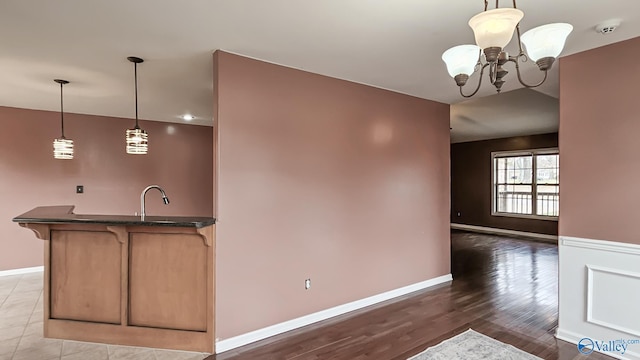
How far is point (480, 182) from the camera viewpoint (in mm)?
8711

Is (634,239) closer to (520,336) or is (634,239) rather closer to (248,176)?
(520,336)

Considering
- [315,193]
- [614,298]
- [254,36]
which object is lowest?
[614,298]

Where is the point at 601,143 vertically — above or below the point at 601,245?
above

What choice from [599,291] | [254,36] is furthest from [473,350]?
[254,36]

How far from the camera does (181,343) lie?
8.72ft

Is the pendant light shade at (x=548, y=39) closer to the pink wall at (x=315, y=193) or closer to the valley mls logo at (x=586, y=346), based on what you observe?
the pink wall at (x=315, y=193)

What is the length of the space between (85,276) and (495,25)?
11.6 ft

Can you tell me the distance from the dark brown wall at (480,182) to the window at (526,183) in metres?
0.15

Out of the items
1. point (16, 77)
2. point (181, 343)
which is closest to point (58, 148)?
point (16, 77)

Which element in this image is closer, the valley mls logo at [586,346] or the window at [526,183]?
the valley mls logo at [586,346]

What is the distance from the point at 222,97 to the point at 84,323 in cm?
233

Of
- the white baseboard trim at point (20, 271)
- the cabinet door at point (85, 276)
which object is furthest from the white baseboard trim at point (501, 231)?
the white baseboard trim at point (20, 271)

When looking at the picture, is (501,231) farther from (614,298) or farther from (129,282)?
(129,282)

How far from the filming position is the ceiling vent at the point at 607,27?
2.23 metres
